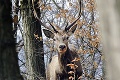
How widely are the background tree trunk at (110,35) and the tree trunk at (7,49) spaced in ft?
10.2

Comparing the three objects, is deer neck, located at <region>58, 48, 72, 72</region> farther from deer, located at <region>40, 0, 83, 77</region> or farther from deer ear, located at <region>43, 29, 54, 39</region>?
deer ear, located at <region>43, 29, 54, 39</region>

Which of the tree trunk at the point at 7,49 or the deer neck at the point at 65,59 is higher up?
the tree trunk at the point at 7,49

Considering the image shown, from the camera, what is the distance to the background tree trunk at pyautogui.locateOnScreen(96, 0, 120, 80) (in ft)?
4.09

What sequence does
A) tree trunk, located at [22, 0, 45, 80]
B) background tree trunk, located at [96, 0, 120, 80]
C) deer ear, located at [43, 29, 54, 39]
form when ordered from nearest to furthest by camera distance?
1. background tree trunk, located at [96, 0, 120, 80]
2. deer ear, located at [43, 29, 54, 39]
3. tree trunk, located at [22, 0, 45, 80]

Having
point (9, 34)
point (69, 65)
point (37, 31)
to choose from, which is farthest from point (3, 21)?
point (37, 31)

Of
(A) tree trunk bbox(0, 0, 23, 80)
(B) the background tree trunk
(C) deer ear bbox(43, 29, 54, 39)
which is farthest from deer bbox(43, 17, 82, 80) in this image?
(B) the background tree trunk

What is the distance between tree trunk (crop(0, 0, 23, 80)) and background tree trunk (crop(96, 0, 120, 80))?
10.2 feet

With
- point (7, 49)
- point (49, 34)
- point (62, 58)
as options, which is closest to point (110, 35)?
point (7, 49)

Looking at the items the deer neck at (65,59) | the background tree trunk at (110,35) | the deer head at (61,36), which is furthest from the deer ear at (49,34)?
the background tree trunk at (110,35)

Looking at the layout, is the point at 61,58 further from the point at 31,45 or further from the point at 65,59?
the point at 31,45

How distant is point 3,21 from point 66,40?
493 centimetres

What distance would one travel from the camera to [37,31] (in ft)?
35.3

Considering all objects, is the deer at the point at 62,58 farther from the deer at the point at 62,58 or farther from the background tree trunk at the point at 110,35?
the background tree trunk at the point at 110,35

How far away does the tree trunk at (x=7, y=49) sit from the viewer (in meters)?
4.27
